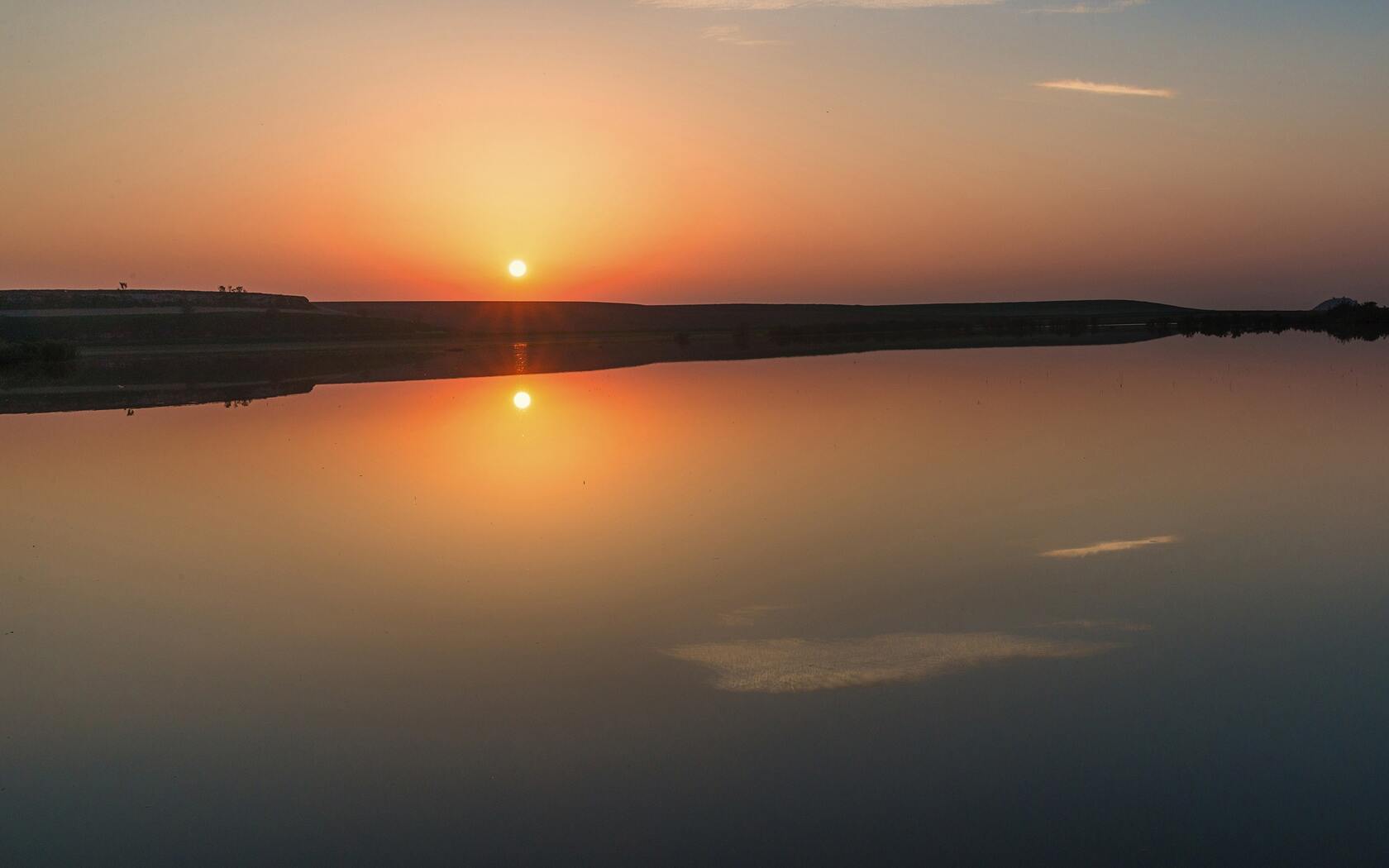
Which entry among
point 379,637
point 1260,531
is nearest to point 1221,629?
point 1260,531

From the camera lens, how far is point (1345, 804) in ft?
17.9

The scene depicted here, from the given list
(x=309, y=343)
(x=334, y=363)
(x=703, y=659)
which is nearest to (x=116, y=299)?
(x=309, y=343)

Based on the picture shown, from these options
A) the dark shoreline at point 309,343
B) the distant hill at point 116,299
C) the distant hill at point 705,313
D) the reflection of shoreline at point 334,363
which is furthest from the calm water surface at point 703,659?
the distant hill at point 705,313

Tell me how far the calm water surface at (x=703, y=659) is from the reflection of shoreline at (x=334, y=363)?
13740mm

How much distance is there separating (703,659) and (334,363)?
38.0 metres

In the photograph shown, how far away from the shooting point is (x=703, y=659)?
762cm

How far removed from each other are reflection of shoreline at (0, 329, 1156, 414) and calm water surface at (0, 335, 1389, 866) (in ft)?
45.1

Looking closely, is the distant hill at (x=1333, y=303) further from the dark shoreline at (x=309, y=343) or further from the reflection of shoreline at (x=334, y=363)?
the reflection of shoreline at (x=334, y=363)

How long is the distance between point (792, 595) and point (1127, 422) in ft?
40.3

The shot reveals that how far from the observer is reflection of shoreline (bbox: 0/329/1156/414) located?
2947cm

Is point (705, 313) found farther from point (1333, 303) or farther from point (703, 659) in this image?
point (703, 659)

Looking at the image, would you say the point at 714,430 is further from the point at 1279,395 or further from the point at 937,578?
the point at 1279,395

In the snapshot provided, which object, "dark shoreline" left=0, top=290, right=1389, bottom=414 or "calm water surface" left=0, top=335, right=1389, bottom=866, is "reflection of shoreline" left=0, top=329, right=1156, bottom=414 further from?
"calm water surface" left=0, top=335, right=1389, bottom=866

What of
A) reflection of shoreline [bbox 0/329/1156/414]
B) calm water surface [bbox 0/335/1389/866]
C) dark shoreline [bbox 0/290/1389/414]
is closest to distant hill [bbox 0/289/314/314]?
dark shoreline [bbox 0/290/1389/414]
